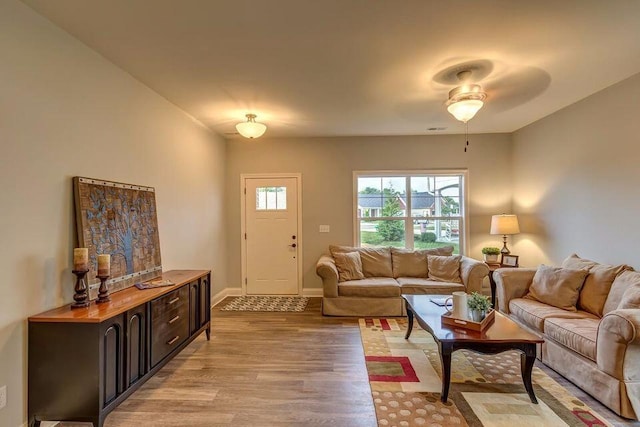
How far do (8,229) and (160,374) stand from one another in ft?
5.45

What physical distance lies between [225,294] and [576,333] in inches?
178

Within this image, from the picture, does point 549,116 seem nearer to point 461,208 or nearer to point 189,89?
point 461,208

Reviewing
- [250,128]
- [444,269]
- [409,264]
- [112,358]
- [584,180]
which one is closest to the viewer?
[112,358]

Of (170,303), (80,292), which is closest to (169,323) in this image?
Result: (170,303)

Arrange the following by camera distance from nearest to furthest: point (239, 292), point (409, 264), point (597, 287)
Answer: point (597, 287)
point (409, 264)
point (239, 292)

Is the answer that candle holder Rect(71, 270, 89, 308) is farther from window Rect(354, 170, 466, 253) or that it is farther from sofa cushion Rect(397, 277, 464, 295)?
window Rect(354, 170, 466, 253)

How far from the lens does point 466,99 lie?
2943 mm

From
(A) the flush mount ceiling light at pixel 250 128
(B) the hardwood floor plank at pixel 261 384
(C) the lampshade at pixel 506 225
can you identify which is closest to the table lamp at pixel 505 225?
(C) the lampshade at pixel 506 225

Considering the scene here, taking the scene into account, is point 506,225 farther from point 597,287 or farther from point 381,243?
point 381,243

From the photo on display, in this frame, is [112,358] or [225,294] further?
[225,294]

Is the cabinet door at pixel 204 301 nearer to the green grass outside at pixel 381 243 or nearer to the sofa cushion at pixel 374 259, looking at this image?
the sofa cushion at pixel 374 259

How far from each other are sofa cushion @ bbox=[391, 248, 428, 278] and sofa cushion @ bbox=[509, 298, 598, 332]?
1.39m

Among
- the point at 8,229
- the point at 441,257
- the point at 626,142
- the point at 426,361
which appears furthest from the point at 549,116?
the point at 8,229

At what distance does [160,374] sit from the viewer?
275 cm
